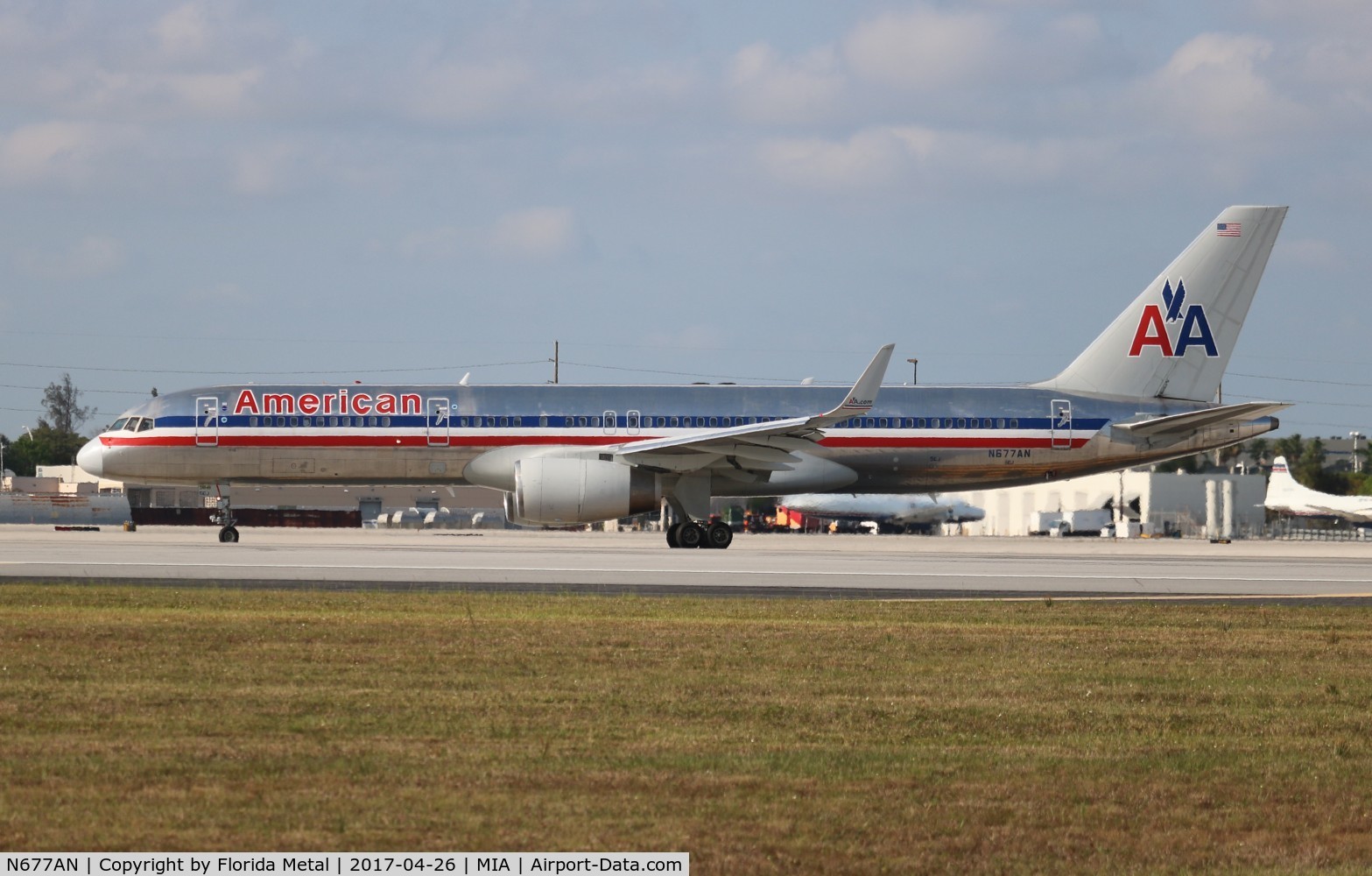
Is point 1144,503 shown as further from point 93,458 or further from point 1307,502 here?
point 93,458

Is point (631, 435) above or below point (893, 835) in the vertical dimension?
above

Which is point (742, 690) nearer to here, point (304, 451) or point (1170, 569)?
point (1170, 569)

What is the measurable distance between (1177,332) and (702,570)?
52.8 feet

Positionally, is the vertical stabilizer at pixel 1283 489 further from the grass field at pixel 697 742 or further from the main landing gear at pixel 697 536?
the grass field at pixel 697 742

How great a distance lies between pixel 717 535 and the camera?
34.7 meters

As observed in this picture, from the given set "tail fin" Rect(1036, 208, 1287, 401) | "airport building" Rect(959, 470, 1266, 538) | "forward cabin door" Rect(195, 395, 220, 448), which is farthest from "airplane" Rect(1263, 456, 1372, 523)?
"forward cabin door" Rect(195, 395, 220, 448)

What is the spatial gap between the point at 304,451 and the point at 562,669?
23.9m

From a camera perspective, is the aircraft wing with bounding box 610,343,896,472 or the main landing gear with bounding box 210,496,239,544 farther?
the main landing gear with bounding box 210,496,239,544

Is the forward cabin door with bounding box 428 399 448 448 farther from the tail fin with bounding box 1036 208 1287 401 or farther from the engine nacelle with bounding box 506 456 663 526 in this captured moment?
the tail fin with bounding box 1036 208 1287 401

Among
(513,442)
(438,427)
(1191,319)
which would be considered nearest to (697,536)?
(513,442)

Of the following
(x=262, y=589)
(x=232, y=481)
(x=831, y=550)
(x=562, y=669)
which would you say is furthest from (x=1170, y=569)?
(x=232, y=481)

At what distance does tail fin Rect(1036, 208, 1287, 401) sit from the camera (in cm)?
3525

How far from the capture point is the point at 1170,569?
27.7 meters

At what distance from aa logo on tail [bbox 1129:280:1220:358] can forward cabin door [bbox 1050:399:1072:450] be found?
2.44 meters
